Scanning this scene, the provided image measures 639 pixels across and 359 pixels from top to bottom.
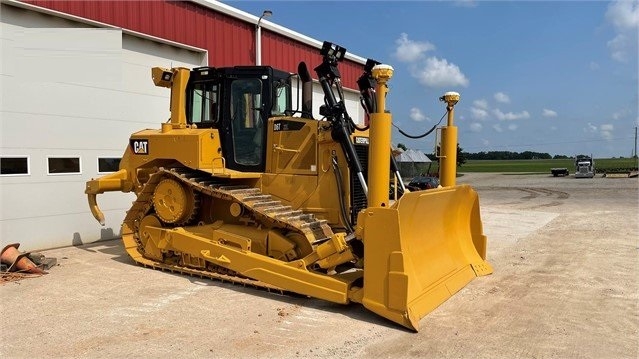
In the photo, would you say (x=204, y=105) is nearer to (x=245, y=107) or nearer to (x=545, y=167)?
(x=245, y=107)

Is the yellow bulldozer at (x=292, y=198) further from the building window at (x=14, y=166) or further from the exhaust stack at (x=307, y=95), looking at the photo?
the building window at (x=14, y=166)

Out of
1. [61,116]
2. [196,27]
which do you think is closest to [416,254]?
[61,116]

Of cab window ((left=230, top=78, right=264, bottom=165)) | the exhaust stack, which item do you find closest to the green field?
the exhaust stack

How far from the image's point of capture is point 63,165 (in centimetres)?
916

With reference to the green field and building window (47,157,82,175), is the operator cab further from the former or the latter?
the green field

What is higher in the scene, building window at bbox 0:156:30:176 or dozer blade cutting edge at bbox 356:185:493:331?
building window at bbox 0:156:30:176

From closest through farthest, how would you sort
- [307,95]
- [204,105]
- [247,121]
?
[247,121], [307,95], [204,105]

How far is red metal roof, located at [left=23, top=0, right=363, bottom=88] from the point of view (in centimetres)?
940

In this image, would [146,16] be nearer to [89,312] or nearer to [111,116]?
[111,116]

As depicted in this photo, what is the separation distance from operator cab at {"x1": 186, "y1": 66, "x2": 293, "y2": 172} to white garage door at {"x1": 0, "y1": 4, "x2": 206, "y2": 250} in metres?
3.46

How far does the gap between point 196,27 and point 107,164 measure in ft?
12.2

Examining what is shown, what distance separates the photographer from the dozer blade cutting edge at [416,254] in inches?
196

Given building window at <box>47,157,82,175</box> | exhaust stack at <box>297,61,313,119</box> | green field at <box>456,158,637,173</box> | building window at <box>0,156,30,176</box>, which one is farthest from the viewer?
green field at <box>456,158,637,173</box>

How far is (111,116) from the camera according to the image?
9961mm
